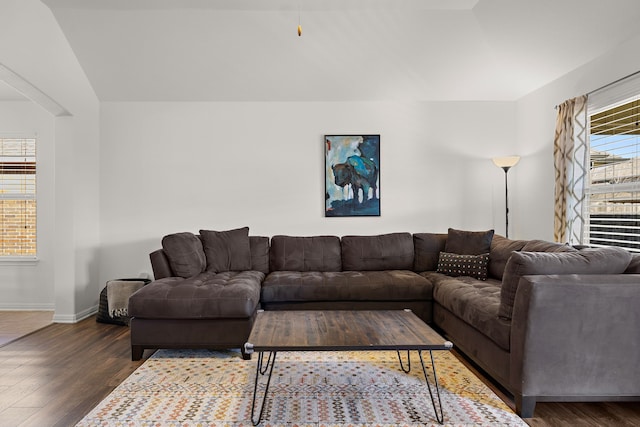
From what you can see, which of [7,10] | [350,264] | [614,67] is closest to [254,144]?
[350,264]

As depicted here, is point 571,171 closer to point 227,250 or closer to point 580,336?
point 580,336

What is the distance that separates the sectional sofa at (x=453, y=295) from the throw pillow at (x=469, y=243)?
0.04 ft

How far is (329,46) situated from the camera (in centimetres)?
443

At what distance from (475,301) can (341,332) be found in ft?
3.68

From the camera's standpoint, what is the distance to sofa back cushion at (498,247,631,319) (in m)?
2.45

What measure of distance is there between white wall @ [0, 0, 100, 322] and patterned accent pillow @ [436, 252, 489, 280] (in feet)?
12.8

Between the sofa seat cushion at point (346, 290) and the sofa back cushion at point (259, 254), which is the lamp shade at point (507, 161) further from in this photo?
the sofa back cushion at point (259, 254)

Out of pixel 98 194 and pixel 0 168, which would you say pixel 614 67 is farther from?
pixel 0 168

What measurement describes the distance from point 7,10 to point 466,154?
476 centimetres

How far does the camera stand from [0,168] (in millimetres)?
5164

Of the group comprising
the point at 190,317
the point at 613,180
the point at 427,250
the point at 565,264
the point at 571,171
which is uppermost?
the point at 571,171

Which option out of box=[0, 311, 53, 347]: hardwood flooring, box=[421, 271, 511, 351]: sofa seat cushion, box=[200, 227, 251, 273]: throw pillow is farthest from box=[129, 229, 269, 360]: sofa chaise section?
box=[421, 271, 511, 351]: sofa seat cushion

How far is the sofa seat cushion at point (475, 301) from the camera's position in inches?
103

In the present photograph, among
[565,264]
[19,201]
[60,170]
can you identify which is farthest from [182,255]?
[565,264]
